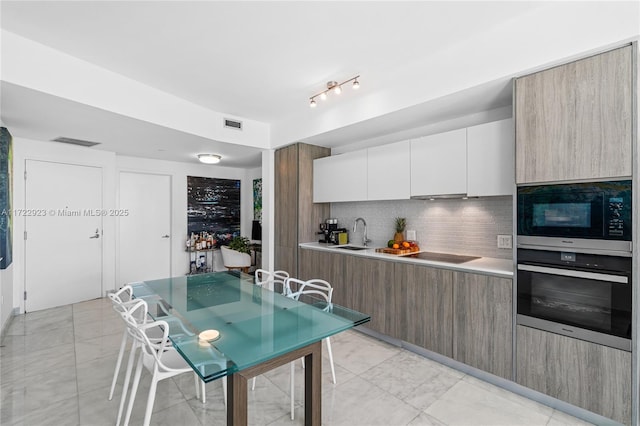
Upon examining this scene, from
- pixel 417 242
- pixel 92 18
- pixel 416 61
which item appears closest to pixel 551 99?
pixel 416 61

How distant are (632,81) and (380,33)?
154cm

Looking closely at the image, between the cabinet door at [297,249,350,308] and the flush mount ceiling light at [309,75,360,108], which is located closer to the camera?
the flush mount ceiling light at [309,75,360,108]

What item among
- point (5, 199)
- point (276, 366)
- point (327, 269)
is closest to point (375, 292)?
point (327, 269)

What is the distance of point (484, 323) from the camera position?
2.35 metres

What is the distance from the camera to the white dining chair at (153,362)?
5.09ft

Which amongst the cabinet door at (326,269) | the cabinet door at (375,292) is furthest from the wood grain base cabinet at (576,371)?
the cabinet door at (326,269)

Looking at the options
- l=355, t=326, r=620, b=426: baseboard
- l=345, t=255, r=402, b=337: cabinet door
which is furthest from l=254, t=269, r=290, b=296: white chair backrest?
l=355, t=326, r=620, b=426: baseboard

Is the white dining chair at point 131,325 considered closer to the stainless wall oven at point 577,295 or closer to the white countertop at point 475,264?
the white countertop at point 475,264

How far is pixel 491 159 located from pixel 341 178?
174 centimetres

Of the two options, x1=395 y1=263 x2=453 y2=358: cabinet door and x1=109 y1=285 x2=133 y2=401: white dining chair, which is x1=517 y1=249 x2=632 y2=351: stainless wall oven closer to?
x1=395 y1=263 x2=453 y2=358: cabinet door

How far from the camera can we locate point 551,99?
78.7 inches

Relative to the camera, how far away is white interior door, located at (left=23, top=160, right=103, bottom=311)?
399 centimetres

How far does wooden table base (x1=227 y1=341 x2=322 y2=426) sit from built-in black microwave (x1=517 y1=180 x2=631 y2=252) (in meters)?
1.66

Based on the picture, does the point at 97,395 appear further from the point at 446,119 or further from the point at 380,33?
the point at 446,119
